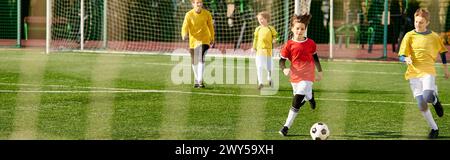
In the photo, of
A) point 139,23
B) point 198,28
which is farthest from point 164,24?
point 198,28

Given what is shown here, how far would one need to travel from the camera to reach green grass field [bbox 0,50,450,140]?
11070mm

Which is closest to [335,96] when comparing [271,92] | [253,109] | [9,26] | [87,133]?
[271,92]

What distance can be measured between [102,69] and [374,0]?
11.6 m

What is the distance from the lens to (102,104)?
1395 cm

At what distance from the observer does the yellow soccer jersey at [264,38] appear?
1733cm

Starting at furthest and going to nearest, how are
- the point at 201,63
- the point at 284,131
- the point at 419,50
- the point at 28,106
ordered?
the point at 201,63
the point at 28,106
the point at 419,50
the point at 284,131

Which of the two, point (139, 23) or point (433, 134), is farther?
point (139, 23)

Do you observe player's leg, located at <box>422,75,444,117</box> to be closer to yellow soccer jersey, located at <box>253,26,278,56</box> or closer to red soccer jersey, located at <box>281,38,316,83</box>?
red soccer jersey, located at <box>281,38,316,83</box>

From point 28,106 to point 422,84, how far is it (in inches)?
215

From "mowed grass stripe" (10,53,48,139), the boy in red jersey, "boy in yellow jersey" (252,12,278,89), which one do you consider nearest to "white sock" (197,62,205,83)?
"boy in yellow jersey" (252,12,278,89)

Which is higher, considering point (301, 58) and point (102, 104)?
Result: point (301, 58)

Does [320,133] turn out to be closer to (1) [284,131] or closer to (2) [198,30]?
(1) [284,131]

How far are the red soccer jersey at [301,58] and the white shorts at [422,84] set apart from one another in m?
1.20
